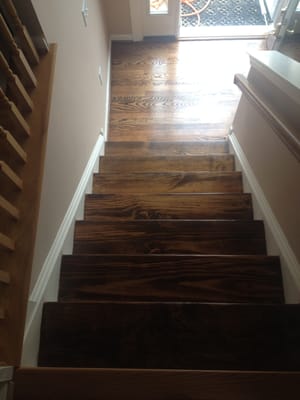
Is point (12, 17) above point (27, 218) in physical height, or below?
above

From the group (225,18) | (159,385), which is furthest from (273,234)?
(225,18)

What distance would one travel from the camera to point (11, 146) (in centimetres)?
105

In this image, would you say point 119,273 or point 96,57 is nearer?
point 119,273

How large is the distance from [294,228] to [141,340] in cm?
86

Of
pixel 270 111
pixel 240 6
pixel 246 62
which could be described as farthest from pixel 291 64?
pixel 240 6

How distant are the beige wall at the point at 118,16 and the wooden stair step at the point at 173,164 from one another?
7.07 ft

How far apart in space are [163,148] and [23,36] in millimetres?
1775

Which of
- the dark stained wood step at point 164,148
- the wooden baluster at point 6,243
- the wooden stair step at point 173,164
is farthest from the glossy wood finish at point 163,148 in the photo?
the wooden baluster at point 6,243

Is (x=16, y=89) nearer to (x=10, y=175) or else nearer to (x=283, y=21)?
(x=10, y=175)

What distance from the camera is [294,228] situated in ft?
4.66

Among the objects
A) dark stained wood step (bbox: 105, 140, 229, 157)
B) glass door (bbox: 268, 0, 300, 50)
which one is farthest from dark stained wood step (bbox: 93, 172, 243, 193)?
glass door (bbox: 268, 0, 300, 50)

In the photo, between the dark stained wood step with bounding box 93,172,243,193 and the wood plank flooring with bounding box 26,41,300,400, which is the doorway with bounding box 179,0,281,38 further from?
the dark stained wood step with bounding box 93,172,243,193

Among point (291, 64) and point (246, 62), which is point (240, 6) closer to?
point (246, 62)

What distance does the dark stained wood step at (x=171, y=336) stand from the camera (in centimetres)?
112
